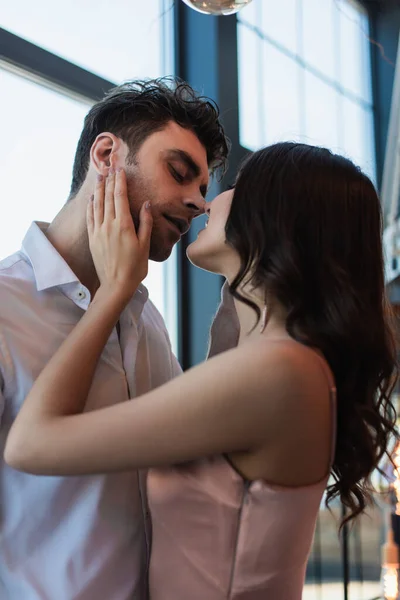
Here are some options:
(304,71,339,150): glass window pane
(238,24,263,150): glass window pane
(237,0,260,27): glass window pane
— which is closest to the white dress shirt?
(238,24,263,150): glass window pane

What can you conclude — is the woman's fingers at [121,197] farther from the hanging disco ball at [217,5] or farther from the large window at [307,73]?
the large window at [307,73]

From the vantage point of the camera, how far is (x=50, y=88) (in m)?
2.63

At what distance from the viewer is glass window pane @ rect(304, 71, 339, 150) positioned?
4.86 metres

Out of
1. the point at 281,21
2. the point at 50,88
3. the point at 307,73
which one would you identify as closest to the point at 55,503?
the point at 50,88

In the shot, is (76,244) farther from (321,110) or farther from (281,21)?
(321,110)

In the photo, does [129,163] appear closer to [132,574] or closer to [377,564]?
[132,574]

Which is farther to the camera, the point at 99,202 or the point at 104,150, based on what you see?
the point at 104,150

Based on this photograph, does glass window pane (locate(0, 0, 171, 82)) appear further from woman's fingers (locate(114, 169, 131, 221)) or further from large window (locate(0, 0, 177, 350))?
woman's fingers (locate(114, 169, 131, 221))

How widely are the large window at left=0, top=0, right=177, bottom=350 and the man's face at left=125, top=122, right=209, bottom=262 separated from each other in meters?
0.85

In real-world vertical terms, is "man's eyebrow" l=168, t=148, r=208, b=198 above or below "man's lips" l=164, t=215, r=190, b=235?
above

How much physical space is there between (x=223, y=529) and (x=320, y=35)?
4.47m

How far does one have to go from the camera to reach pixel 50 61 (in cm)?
257

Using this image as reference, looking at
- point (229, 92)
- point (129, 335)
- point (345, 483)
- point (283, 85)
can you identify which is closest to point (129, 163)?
point (129, 335)

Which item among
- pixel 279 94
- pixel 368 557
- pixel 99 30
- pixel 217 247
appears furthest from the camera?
pixel 368 557
